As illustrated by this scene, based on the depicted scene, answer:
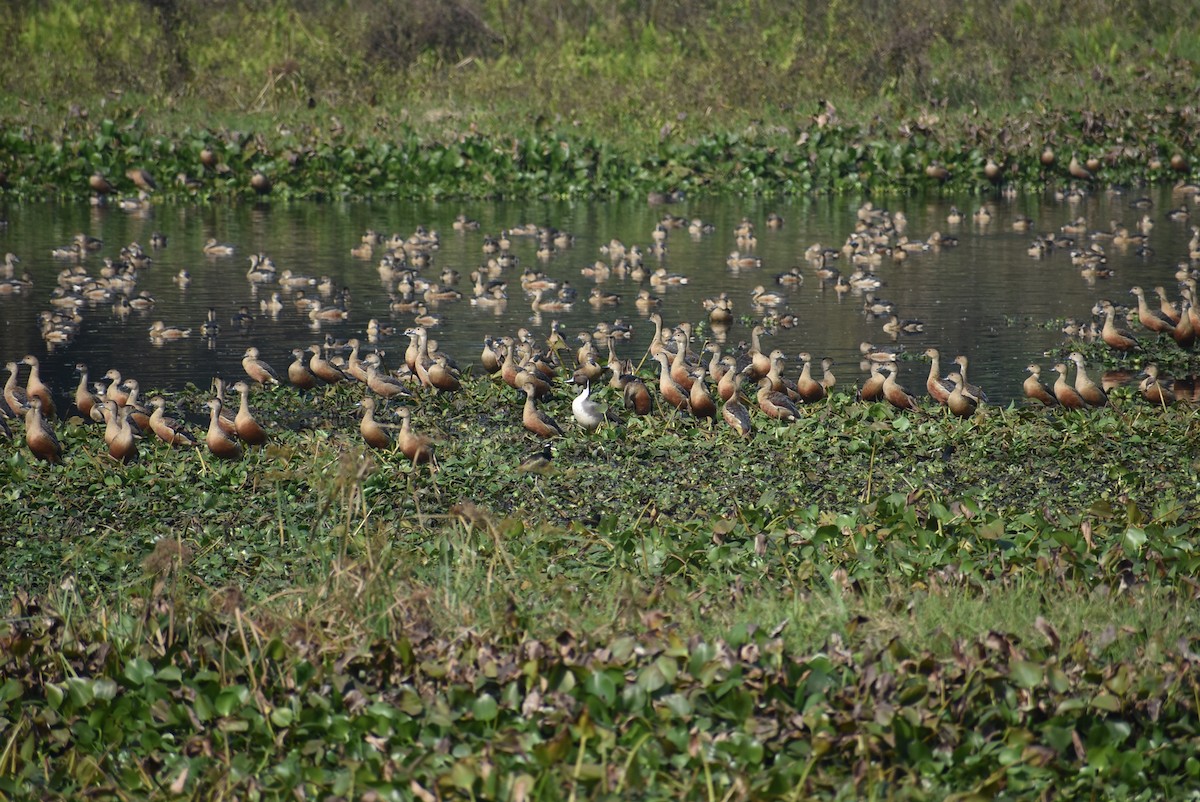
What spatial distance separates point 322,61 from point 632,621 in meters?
29.4

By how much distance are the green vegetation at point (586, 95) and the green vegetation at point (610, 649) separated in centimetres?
2099

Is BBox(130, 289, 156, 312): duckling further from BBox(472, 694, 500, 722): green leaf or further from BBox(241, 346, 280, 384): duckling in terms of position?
BBox(472, 694, 500, 722): green leaf

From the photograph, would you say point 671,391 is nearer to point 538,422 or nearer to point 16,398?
point 538,422

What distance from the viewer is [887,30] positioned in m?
35.2

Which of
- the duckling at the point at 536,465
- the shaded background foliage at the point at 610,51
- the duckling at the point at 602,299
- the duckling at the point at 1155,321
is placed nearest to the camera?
the duckling at the point at 536,465

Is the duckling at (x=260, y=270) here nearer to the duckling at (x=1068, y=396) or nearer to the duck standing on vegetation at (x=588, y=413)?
the duck standing on vegetation at (x=588, y=413)

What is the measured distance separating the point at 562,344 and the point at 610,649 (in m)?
9.30

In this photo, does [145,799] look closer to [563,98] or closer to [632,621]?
[632,621]

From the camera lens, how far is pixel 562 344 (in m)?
15.8

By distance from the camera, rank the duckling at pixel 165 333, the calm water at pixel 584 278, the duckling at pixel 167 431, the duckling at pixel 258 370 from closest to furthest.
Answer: the duckling at pixel 167 431
the duckling at pixel 258 370
the calm water at pixel 584 278
the duckling at pixel 165 333

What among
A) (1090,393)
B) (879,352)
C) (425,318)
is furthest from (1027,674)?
(425,318)

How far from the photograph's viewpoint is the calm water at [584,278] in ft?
54.2

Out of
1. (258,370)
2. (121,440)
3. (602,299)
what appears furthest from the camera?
(602,299)

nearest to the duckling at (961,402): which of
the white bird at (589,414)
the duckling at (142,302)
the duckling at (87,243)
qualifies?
the white bird at (589,414)
